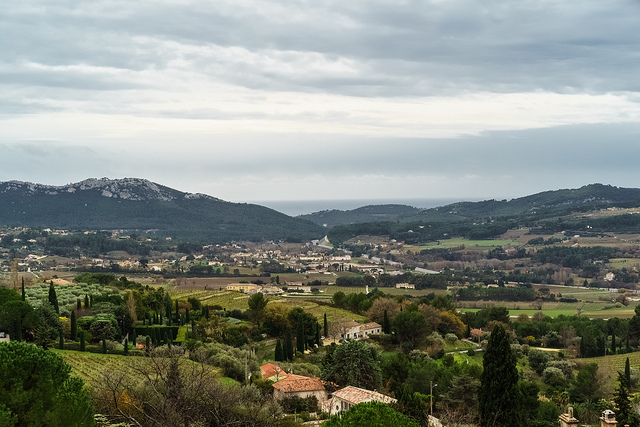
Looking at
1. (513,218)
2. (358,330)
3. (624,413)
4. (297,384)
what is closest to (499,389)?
(624,413)

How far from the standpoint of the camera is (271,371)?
28391mm

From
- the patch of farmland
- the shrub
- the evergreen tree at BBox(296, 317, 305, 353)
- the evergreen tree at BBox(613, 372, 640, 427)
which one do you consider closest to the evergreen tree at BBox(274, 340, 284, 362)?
the evergreen tree at BBox(296, 317, 305, 353)

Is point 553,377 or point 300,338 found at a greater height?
point 300,338

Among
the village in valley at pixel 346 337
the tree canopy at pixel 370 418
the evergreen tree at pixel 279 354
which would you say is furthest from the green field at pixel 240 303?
the tree canopy at pixel 370 418

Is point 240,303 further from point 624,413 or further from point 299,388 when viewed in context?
point 624,413

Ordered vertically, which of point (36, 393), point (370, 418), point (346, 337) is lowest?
point (346, 337)

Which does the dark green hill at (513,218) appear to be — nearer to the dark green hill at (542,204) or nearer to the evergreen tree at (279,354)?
the dark green hill at (542,204)

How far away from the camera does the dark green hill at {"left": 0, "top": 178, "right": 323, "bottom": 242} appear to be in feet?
487

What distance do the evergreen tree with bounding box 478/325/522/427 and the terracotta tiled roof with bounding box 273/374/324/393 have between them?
297 inches

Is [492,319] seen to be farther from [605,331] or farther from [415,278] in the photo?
[415,278]

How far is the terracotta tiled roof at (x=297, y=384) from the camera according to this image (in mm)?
25156

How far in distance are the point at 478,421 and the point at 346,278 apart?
6236 centimetres

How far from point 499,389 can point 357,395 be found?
228 inches

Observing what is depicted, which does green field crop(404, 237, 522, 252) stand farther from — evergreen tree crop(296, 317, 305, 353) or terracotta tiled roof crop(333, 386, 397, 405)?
terracotta tiled roof crop(333, 386, 397, 405)
